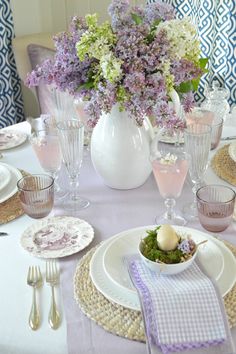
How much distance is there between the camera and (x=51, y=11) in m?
3.02

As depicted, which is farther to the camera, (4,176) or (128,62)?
(4,176)

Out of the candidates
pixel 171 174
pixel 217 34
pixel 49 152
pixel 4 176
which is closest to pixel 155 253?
pixel 171 174

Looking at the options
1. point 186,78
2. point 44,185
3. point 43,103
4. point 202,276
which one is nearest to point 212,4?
point 43,103

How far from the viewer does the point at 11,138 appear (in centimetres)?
168

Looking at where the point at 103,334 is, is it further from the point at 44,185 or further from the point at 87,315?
the point at 44,185

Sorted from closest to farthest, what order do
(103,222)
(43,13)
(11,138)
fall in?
1. (103,222)
2. (11,138)
3. (43,13)

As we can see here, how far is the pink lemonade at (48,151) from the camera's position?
1.31 m

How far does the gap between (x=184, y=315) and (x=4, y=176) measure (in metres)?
0.72

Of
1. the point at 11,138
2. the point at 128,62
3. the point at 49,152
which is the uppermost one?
the point at 128,62

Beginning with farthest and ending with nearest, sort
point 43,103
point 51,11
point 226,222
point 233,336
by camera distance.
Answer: point 51,11, point 43,103, point 226,222, point 233,336

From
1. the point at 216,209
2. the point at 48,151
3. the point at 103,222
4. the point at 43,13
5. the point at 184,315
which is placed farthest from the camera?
the point at 43,13

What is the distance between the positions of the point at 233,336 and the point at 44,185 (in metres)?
0.59

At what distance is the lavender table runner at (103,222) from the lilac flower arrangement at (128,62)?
0.21m

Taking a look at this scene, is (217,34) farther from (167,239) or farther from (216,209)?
(167,239)
